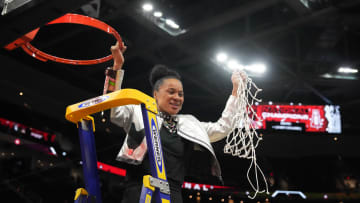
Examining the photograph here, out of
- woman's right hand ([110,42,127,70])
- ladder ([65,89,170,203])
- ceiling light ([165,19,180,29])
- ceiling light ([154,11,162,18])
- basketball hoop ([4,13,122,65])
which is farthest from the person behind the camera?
ceiling light ([165,19,180,29])

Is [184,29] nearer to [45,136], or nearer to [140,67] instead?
[140,67]

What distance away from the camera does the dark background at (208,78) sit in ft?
24.8

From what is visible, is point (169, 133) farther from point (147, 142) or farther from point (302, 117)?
point (302, 117)

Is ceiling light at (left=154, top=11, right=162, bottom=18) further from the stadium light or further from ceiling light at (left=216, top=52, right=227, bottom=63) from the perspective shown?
the stadium light

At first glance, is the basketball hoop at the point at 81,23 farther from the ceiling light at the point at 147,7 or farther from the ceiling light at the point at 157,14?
the ceiling light at the point at 157,14

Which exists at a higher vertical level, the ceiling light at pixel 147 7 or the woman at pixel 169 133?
the ceiling light at pixel 147 7

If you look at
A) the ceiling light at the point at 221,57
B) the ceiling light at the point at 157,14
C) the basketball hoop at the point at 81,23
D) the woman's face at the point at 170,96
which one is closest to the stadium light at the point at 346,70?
the ceiling light at the point at 221,57

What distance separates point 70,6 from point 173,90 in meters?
2.29

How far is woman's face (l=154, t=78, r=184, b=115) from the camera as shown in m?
2.74

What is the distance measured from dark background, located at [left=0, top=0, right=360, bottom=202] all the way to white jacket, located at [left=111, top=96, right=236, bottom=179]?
2.89 metres

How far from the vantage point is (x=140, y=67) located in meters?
9.98

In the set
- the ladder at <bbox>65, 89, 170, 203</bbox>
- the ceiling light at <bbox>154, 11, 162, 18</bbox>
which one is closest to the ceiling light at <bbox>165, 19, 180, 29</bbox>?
the ceiling light at <bbox>154, 11, 162, 18</bbox>

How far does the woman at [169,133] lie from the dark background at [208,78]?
9.24 feet

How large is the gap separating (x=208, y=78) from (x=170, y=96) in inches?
306
